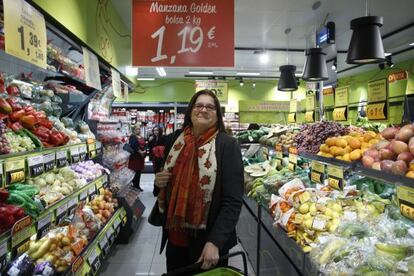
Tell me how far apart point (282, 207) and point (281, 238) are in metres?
0.30

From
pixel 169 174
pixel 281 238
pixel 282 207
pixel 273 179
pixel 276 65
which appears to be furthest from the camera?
pixel 276 65

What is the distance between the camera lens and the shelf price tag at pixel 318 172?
2916 millimetres

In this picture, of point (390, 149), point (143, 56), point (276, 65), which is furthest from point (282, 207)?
point (276, 65)

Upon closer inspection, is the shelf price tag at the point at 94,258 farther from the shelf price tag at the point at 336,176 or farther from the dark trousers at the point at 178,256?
the shelf price tag at the point at 336,176

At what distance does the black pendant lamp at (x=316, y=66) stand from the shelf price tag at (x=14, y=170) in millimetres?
4810

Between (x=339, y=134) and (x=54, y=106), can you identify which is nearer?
(x=339, y=134)

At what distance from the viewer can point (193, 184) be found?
221cm

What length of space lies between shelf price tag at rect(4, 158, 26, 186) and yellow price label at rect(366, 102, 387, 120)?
15.2 ft

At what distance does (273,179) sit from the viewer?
12.6ft

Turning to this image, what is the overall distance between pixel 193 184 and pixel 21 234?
1.03 m

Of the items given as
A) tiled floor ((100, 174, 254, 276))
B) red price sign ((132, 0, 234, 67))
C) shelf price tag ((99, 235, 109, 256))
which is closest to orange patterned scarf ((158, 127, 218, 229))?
shelf price tag ((99, 235, 109, 256))

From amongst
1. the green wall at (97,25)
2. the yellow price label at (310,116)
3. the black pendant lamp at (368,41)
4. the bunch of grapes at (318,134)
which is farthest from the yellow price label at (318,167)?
the yellow price label at (310,116)

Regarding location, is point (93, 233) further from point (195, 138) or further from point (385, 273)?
point (385, 273)

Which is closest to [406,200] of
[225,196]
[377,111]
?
[225,196]
